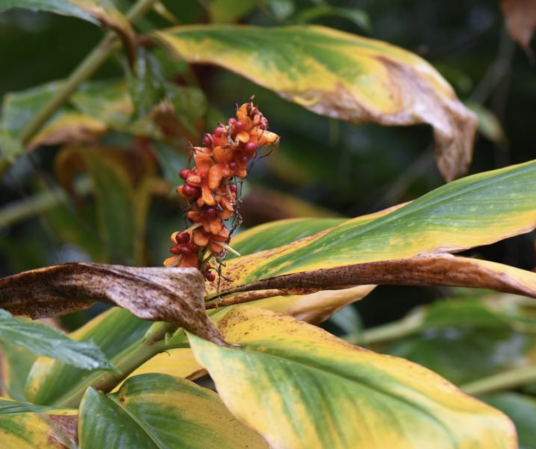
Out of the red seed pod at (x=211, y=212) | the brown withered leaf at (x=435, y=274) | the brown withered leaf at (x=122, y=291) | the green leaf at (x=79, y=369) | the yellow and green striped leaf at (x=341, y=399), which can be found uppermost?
the red seed pod at (x=211, y=212)

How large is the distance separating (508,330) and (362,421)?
0.85 metres

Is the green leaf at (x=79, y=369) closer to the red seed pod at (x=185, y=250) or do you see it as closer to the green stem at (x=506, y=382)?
the red seed pod at (x=185, y=250)

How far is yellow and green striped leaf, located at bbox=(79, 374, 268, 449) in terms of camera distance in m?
0.38

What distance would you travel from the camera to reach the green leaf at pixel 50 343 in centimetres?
34

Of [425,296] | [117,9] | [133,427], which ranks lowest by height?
[425,296]

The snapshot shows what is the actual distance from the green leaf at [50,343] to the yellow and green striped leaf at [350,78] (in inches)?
13.1

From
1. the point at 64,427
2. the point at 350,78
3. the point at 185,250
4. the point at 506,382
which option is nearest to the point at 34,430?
the point at 64,427

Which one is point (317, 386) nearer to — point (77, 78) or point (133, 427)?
point (133, 427)

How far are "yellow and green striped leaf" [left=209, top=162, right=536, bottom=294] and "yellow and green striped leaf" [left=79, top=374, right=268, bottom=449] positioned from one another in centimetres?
6

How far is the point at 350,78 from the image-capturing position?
2.14 ft

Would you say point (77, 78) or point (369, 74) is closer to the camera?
point (369, 74)

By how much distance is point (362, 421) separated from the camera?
324mm

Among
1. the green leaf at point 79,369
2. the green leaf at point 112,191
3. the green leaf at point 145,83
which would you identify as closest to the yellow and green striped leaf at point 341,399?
the green leaf at point 79,369

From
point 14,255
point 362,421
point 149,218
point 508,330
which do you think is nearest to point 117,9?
point 362,421
